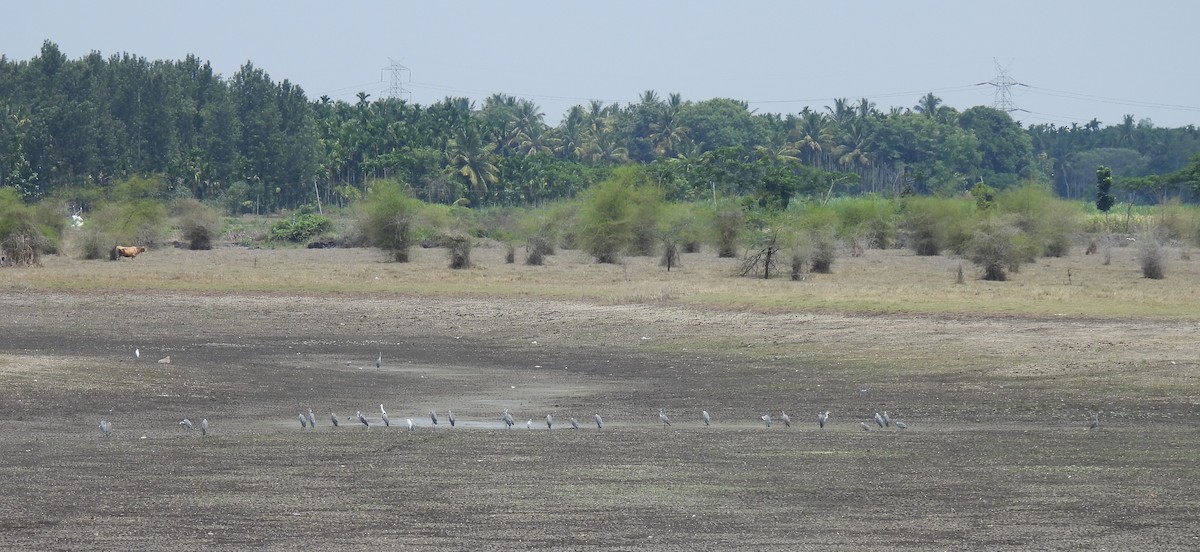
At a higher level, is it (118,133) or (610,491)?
(118,133)

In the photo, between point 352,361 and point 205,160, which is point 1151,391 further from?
point 205,160

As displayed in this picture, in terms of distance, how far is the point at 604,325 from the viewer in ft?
109

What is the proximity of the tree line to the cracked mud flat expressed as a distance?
166 feet

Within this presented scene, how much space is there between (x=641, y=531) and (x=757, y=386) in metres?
11.4

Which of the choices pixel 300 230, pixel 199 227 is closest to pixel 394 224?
pixel 199 227

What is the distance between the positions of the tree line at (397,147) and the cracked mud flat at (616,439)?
166 ft

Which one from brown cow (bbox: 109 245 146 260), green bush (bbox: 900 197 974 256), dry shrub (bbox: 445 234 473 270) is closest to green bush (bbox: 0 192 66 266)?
brown cow (bbox: 109 245 146 260)

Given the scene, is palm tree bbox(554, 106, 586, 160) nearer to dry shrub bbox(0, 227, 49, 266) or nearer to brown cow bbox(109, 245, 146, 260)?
brown cow bbox(109, 245, 146, 260)

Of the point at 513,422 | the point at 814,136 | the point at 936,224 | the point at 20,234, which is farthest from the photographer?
the point at 814,136

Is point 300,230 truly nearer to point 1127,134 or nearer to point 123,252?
point 123,252

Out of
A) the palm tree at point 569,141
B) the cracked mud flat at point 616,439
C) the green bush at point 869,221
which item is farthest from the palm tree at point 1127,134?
the cracked mud flat at point 616,439

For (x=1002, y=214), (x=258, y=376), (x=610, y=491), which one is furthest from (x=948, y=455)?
(x=1002, y=214)

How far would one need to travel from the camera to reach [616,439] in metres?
17.0

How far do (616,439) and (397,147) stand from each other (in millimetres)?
96483
